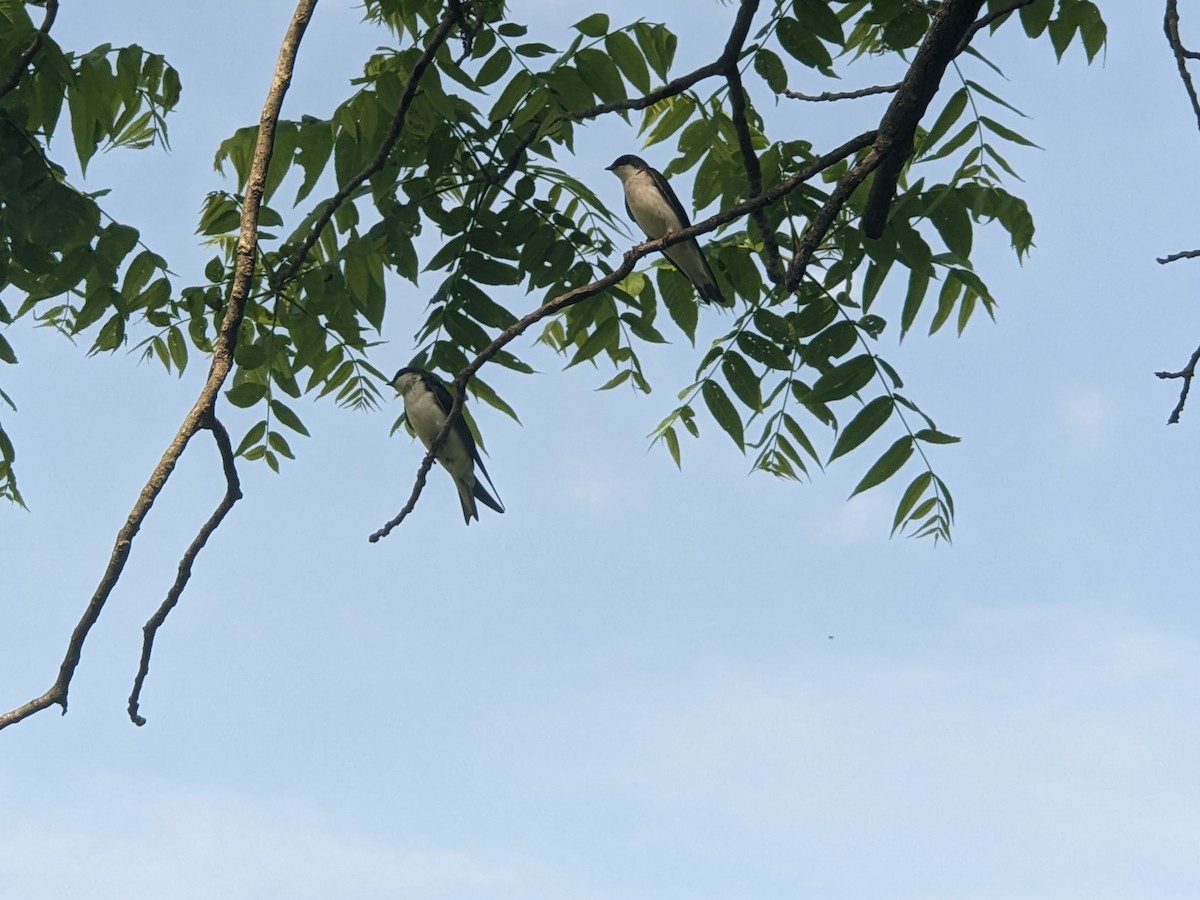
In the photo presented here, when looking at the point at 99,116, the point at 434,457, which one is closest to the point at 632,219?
the point at 99,116

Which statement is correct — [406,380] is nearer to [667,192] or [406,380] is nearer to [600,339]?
[667,192]

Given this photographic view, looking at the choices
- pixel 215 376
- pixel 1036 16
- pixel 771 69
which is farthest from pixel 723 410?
pixel 215 376

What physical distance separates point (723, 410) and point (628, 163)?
4.53 metres

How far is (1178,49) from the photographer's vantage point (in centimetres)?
311

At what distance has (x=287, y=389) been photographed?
509cm

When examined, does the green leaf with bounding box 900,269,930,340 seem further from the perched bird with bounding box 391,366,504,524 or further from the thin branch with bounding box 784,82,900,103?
the perched bird with bounding box 391,366,504,524

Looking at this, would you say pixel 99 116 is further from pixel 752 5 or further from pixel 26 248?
pixel 752 5

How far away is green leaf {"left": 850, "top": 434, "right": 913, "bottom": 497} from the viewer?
445 cm

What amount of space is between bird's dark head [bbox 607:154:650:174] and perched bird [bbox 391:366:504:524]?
2.27m

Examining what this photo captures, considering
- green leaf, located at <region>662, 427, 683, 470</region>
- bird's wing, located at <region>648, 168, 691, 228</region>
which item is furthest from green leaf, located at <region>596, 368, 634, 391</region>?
bird's wing, located at <region>648, 168, 691, 228</region>

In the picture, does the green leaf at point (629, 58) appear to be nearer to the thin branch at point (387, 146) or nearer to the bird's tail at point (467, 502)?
the thin branch at point (387, 146)

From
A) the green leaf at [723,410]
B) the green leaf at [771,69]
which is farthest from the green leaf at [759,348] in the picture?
the green leaf at [771,69]

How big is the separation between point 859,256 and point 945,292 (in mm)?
440

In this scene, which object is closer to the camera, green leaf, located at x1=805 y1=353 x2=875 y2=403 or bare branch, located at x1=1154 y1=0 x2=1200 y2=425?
bare branch, located at x1=1154 y1=0 x2=1200 y2=425
